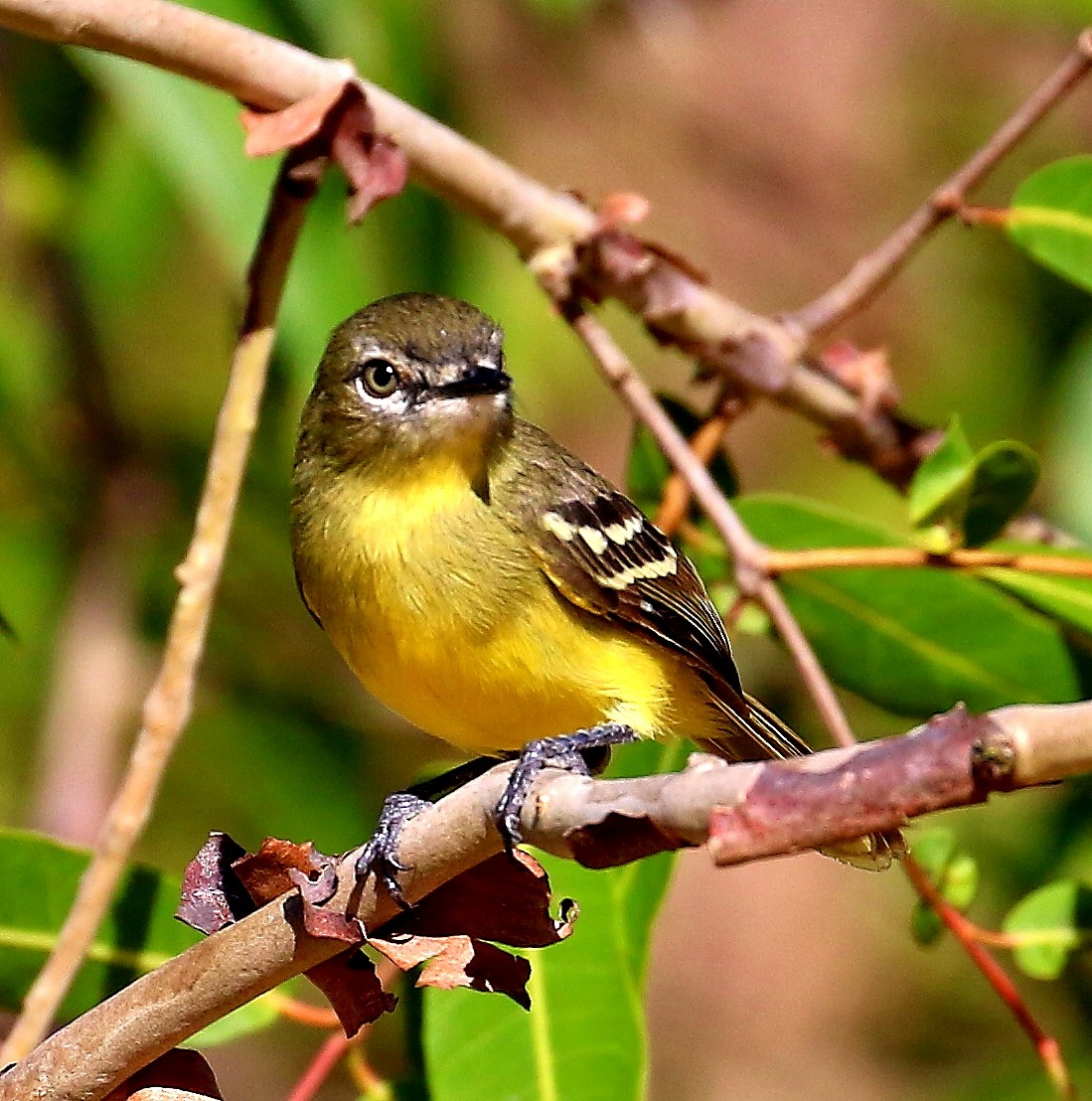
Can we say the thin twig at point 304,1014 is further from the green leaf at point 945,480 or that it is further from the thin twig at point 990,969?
the green leaf at point 945,480


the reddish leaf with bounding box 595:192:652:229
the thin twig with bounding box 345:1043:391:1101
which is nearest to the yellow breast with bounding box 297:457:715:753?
the thin twig with bounding box 345:1043:391:1101

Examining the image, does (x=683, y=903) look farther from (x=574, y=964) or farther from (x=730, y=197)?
(x=574, y=964)

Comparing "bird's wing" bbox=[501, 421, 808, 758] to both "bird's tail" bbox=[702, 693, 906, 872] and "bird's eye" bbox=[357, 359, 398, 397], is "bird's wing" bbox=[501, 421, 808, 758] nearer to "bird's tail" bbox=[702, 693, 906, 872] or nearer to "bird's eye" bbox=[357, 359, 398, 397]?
"bird's tail" bbox=[702, 693, 906, 872]

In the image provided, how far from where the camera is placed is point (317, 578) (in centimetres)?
331

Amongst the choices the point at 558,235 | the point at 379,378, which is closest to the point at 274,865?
the point at 379,378

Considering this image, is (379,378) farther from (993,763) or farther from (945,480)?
(993,763)

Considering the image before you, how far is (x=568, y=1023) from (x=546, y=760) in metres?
0.96

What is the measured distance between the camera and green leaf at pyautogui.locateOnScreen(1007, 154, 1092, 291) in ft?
12.2

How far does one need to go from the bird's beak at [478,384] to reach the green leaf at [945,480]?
2.57 ft

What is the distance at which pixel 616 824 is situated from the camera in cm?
169

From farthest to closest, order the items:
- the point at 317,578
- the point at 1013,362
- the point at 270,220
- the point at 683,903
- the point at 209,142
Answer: the point at 683,903
the point at 1013,362
the point at 209,142
the point at 317,578
the point at 270,220

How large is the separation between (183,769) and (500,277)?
1.93 m

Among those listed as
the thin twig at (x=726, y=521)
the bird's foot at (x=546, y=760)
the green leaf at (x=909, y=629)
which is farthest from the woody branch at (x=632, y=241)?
the bird's foot at (x=546, y=760)

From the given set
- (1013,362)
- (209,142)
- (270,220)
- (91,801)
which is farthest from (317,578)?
(1013,362)
